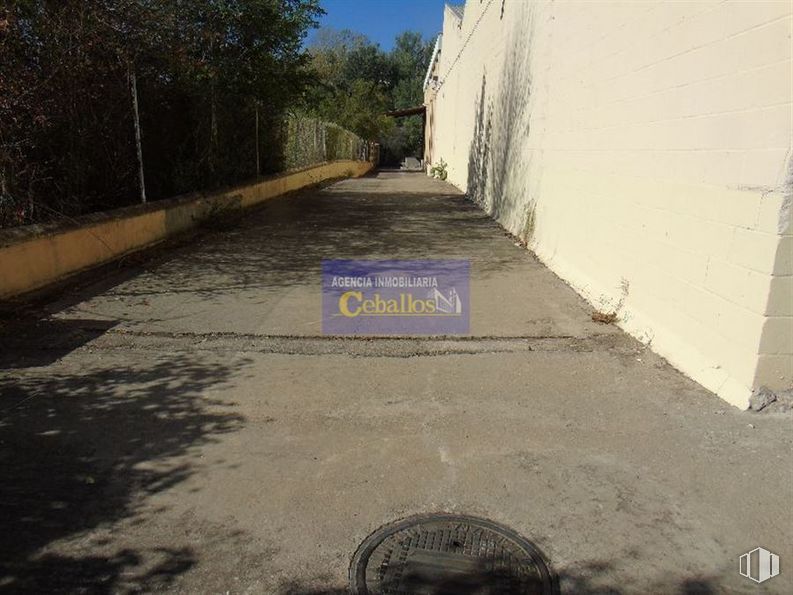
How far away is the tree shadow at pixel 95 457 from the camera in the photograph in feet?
7.63

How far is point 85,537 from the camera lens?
8.17ft

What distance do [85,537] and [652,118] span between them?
4657 millimetres

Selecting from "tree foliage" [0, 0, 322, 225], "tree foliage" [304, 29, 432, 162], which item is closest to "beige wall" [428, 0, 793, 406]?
"tree foliage" [0, 0, 322, 225]

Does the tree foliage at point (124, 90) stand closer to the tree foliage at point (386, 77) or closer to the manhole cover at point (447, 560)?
the manhole cover at point (447, 560)

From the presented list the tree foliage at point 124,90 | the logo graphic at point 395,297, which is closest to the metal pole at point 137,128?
the tree foliage at point 124,90

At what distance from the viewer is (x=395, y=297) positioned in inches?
243

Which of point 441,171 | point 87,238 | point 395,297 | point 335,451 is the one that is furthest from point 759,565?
point 441,171

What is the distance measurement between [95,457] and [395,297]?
3560mm

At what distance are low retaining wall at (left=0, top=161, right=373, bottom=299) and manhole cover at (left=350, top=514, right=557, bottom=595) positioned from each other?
472cm

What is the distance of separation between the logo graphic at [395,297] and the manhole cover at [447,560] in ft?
8.62

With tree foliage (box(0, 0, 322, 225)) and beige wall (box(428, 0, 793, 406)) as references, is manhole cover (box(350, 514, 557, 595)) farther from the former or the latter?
tree foliage (box(0, 0, 322, 225))

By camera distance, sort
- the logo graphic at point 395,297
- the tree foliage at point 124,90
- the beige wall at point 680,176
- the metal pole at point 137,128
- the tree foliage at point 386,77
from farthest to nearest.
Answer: the tree foliage at point 386,77 → the metal pole at point 137,128 → the tree foliage at point 124,90 → the logo graphic at point 395,297 → the beige wall at point 680,176

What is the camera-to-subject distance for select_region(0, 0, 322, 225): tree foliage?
6.11m

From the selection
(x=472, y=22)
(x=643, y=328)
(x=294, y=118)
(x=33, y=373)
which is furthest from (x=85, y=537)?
(x=472, y=22)
